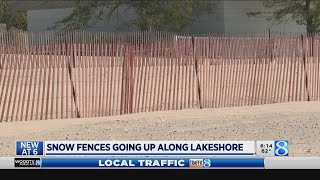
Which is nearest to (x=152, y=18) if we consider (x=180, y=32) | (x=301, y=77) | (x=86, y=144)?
(x=180, y=32)

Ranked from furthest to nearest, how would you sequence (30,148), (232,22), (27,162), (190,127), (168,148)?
(232,22)
(190,127)
(30,148)
(168,148)
(27,162)

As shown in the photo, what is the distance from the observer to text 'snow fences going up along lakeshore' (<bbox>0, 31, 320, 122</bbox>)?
628 inches

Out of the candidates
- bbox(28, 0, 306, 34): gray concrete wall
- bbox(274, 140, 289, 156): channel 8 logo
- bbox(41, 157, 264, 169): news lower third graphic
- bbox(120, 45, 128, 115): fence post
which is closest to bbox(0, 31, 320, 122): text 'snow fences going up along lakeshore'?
bbox(120, 45, 128, 115): fence post

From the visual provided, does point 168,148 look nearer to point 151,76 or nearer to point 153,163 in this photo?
point 153,163

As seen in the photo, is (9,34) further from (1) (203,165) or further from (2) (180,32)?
(1) (203,165)

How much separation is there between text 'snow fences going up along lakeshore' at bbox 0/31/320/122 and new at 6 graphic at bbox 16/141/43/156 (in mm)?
7913

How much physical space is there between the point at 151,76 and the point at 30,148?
9.93 m

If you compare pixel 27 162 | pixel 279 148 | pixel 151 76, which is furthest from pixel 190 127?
pixel 27 162

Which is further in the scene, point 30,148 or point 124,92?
point 124,92

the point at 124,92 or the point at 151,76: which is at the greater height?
the point at 151,76

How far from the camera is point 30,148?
25.2 ft

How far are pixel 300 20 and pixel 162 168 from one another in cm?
3663

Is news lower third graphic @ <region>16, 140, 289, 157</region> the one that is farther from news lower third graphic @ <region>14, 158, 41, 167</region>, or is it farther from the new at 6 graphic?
news lower third graphic @ <region>14, 158, 41, 167</region>

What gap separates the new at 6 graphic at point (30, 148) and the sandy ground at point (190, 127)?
9.06 ft
